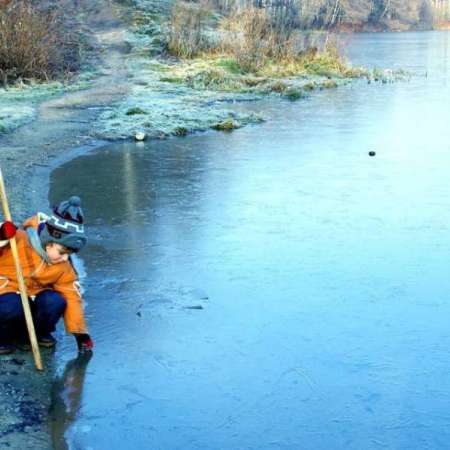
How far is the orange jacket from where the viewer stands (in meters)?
4.60

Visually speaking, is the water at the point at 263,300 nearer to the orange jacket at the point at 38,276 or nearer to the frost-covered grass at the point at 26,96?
the orange jacket at the point at 38,276

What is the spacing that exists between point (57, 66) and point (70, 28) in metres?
7.28

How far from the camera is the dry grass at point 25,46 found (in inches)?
661

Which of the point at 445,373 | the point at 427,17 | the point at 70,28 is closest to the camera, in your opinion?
the point at 445,373

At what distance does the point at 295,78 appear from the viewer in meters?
21.7

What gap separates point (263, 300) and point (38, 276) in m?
1.80

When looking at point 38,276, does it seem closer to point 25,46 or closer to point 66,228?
A: point 66,228

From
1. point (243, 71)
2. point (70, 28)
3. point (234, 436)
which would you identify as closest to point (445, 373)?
point (234, 436)

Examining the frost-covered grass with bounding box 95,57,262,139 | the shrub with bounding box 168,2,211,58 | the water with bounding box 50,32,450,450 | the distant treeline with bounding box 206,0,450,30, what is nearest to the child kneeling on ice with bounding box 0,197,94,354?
the water with bounding box 50,32,450,450

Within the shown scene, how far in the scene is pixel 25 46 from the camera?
17.1 metres

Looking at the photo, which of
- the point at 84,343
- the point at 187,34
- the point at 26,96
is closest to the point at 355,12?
the point at 187,34

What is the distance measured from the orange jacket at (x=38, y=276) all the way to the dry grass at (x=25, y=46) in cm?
1269

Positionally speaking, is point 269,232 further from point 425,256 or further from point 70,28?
point 70,28

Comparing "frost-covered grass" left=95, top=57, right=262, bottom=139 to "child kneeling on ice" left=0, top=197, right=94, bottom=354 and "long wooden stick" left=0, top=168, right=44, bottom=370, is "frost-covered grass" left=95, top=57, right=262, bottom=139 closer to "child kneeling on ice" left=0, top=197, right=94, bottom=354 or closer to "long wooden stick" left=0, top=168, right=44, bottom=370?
"child kneeling on ice" left=0, top=197, right=94, bottom=354
